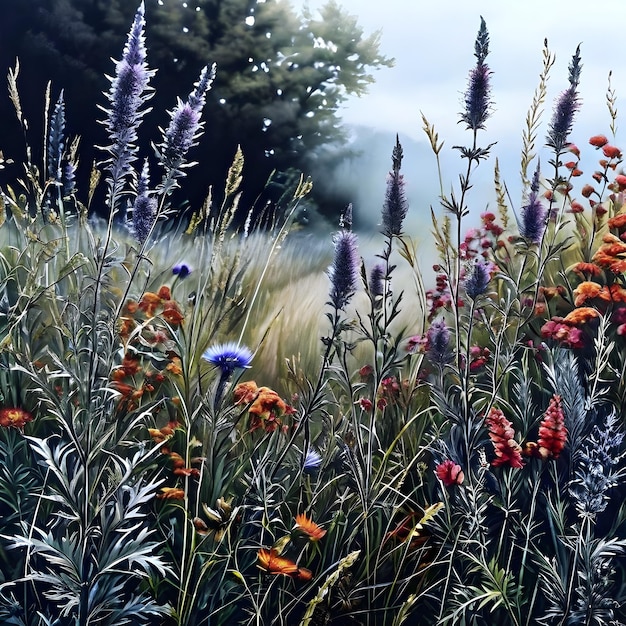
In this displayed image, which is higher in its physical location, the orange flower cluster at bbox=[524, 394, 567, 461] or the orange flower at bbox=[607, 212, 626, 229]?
the orange flower at bbox=[607, 212, 626, 229]

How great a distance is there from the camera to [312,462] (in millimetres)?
2418

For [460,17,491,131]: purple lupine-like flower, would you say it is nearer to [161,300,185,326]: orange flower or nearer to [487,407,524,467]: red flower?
[487,407,524,467]: red flower

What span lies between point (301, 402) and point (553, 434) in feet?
2.96

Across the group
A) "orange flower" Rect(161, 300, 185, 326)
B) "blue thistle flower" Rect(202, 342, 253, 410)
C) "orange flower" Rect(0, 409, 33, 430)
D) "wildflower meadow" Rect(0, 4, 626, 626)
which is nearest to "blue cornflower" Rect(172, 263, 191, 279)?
"wildflower meadow" Rect(0, 4, 626, 626)

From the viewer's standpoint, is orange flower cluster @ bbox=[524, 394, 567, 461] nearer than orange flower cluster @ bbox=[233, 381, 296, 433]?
No

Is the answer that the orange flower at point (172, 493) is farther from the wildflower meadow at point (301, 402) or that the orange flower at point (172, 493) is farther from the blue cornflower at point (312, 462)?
the blue cornflower at point (312, 462)

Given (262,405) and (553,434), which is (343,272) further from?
(553,434)

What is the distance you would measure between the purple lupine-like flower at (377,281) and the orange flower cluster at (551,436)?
0.72 m

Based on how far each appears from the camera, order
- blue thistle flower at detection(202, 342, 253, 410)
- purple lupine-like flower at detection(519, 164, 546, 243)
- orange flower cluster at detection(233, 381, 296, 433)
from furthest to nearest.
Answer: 1. purple lupine-like flower at detection(519, 164, 546, 243)
2. orange flower cluster at detection(233, 381, 296, 433)
3. blue thistle flower at detection(202, 342, 253, 410)

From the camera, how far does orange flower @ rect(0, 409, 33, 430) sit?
2.30 meters

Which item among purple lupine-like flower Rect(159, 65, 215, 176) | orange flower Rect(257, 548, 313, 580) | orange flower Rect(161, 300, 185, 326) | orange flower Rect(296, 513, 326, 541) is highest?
purple lupine-like flower Rect(159, 65, 215, 176)

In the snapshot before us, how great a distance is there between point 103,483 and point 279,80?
1.71m

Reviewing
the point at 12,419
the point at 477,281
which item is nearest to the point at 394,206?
the point at 477,281

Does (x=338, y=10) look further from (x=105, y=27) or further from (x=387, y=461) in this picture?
(x=387, y=461)
